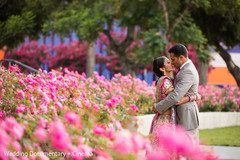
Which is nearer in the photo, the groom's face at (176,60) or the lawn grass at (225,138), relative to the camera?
the groom's face at (176,60)

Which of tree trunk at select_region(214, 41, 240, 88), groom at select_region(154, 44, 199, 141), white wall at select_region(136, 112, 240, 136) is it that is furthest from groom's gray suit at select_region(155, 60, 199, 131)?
tree trunk at select_region(214, 41, 240, 88)

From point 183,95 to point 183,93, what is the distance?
0.03m

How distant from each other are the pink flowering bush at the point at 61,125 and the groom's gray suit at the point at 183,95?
51cm

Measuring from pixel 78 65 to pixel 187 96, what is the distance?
2222 centimetres

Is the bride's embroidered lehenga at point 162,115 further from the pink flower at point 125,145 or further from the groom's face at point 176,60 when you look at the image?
the pink flower at point 125,145

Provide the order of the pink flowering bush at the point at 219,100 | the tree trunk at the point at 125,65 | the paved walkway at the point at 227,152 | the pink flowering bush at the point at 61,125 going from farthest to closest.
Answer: the tree trunk at the point at 125,65 → the pink flowering bush at the point at 219,100 → the paved walkway at the point at 227,152 → the pink flowering bush at the point at 61,125

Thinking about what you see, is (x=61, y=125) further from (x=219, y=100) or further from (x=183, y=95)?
(x=219, y=100)

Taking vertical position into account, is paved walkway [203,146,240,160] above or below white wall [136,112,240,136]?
above

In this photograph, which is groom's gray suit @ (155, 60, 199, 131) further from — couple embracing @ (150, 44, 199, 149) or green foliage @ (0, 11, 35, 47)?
green foliage @ (0, 11, 35, 47)

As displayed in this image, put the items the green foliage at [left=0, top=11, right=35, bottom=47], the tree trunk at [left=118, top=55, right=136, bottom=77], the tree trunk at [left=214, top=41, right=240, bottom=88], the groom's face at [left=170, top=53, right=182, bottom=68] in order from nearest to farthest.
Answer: the groom's face at [left=170, top=53, right=182, bottom=68] < the green foliage at [left=0, top=11, right=35, bottom=47] < the tree trunk at [left=214, top=41, right=240, bottom=88] < the tree trunk at [left=118, top=55, right=136, bottom=77]

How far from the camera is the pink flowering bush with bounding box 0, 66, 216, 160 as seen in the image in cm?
212

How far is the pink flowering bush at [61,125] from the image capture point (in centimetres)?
212

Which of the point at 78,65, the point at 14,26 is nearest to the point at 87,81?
the point at 14,26

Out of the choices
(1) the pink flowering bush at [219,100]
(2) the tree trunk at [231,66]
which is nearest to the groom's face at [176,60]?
(1) the pink flowering bush at [219,100]
